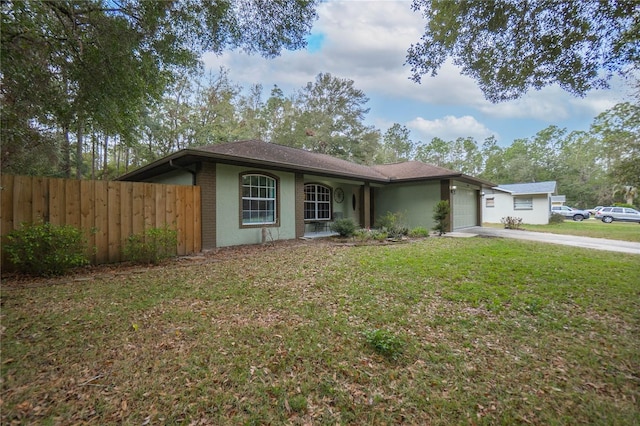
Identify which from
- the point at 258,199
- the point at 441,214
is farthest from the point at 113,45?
the point at 441,214

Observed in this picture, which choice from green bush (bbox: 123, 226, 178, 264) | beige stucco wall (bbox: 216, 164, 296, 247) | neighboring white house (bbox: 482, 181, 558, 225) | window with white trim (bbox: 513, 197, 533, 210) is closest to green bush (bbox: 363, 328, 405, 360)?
green bush (bbox: 123, 226, 178, 264)

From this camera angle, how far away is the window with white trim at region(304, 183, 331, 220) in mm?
13211

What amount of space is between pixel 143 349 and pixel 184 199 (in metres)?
5.79

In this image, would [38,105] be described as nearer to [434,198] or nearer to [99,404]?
[99,404]

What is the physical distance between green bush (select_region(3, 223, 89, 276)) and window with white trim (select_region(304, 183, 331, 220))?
8.89 m

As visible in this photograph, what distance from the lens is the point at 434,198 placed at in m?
14.8

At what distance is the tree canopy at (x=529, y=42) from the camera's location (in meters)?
4.66

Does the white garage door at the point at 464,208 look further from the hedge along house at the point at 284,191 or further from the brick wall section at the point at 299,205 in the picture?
the brick wall section at the point at 299,205

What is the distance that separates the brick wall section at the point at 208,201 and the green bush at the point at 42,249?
321cm

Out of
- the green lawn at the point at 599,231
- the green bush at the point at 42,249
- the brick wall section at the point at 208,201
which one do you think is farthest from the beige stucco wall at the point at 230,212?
the green lawn at the point at 599,231

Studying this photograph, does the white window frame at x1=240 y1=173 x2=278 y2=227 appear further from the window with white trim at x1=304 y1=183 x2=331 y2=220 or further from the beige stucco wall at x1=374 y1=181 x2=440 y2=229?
the beige stucco wall at x1=374 y1=181 x2=440 y2=229

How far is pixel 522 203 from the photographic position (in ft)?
74.5

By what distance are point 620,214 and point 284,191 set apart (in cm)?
2975

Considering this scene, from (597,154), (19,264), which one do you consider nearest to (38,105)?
(19,264)
